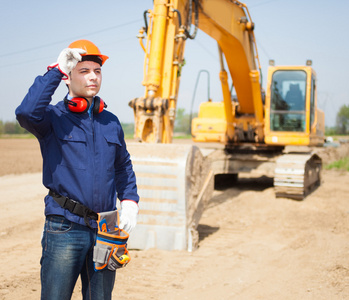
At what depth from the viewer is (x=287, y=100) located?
10.2 m

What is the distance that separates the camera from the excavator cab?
32.8 ft

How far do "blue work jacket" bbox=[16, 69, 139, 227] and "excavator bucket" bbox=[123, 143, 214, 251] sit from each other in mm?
2839

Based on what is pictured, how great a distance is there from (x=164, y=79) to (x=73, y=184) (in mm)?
4179

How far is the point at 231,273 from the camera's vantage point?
477cm

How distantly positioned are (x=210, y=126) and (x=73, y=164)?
8749 millimetres

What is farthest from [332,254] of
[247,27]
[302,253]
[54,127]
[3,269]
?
[247,27]

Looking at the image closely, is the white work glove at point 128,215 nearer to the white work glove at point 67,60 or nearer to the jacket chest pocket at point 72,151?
the jacket chest pocket at point 72,151

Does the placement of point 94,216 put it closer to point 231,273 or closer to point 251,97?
point 231,273

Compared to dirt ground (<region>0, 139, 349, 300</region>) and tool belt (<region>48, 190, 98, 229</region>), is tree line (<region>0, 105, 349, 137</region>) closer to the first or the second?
dirt ground (<region>0, 139, 349, 300</region>)

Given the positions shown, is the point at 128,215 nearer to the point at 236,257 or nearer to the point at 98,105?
the point at 98,105

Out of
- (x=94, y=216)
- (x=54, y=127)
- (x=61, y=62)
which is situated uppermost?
(x=61, y=62)

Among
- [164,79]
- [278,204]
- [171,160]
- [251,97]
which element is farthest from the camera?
[251,97]

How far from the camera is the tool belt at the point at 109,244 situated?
2414 mm

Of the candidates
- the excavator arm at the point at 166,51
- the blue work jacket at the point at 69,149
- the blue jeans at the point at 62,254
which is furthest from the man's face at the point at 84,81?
the excavator arm at the point at 166,51
